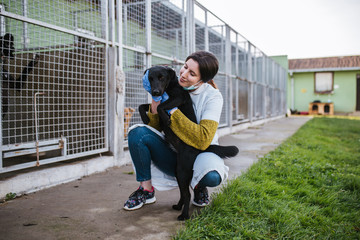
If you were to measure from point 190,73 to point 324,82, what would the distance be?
20.9 meters

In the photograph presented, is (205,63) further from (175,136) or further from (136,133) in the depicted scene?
(136,133)

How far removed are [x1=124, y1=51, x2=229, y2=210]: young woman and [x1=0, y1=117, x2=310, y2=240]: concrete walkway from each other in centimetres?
16

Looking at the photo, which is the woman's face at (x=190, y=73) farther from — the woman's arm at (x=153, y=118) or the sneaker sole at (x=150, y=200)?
the sneaker sole at (x=150, y=200)

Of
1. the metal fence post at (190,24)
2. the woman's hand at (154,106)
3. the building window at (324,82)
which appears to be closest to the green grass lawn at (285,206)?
the woman's hand at (154,106)

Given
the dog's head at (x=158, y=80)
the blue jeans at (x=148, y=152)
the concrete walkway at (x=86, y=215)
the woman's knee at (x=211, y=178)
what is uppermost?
the dog's head at (x=158, y=80)

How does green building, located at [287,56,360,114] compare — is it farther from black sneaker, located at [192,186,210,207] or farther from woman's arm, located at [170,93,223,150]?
woman's arm, located at [170,93,223,150]

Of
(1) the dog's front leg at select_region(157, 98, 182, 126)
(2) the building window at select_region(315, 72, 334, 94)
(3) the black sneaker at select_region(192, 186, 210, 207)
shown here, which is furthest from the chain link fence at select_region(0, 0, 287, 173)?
(2) the building window at select_region(315, 72, 334, 94)

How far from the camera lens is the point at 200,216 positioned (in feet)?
6.13

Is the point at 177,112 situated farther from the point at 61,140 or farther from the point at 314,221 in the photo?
the point at 61,140

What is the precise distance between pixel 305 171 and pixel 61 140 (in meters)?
2.64

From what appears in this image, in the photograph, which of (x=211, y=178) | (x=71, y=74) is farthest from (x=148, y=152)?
(x=71, y=74)

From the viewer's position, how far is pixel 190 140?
5.97 feet

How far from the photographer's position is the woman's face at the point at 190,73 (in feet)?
6.12

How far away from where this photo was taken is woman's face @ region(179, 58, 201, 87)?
1.87 m
